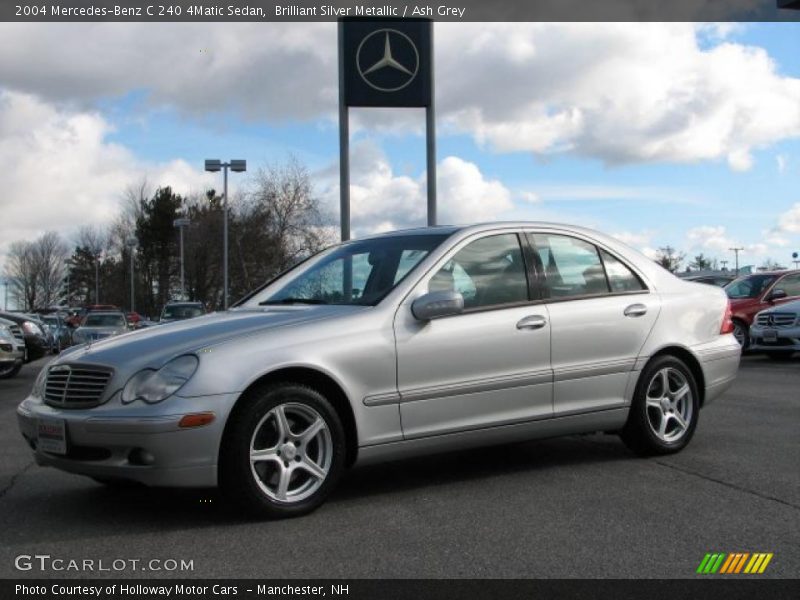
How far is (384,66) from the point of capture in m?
16.5

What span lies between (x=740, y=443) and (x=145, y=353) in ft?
14.6

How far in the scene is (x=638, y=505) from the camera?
199 inches

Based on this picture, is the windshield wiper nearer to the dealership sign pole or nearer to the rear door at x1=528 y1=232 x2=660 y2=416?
the rear door at x1=528 y1=232 x2=660 y2=416

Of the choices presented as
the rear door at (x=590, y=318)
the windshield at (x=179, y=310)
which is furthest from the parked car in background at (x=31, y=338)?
the windshield at (x=179, y=310)

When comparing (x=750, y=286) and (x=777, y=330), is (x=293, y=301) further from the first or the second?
(x=750, y=286)

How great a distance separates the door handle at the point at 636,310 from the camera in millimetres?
6199

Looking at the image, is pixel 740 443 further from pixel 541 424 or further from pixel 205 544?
pixel 205 544

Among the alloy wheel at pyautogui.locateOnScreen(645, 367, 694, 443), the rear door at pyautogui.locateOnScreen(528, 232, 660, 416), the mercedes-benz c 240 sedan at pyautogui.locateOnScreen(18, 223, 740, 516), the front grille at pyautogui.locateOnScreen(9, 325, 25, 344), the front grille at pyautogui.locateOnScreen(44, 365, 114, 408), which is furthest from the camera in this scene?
the front grille at pyautogui.locateOnScreen(9, 325, 25, 344)

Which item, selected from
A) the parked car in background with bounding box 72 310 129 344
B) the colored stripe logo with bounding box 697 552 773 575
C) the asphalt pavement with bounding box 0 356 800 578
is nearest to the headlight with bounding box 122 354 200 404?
the asphalt pavement with bounding box 0 356 800 578

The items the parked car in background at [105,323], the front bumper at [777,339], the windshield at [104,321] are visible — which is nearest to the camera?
the front bumper at [777,339]

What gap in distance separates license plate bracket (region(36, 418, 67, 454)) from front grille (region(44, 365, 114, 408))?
0.11 metres

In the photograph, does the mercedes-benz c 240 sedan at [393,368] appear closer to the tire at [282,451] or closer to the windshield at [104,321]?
the tire at [282,451]

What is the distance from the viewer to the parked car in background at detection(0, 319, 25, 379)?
45.8ft

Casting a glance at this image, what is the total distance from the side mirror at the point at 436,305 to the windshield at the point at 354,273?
25 centimetres
